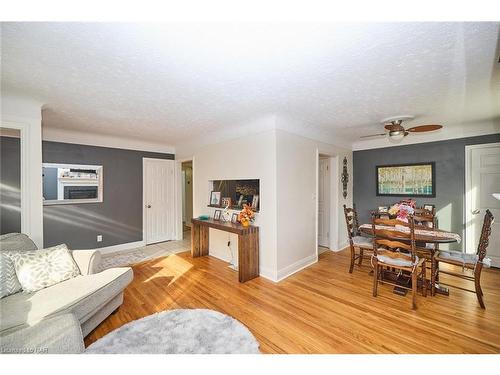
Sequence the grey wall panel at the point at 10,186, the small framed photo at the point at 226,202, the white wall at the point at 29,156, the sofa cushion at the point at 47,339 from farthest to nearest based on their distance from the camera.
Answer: the small framed photo at the point at 226,202
the grey wall panel at the point at 10,186
the white wall at the point at 29,156
the sofa cushion at the point at 47,339

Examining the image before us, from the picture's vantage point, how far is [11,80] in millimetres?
2002

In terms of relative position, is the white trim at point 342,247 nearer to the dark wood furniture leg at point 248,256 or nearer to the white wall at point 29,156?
the dark wood furniture leg at point 248,256

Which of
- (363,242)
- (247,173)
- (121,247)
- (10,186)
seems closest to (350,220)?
(363,242)

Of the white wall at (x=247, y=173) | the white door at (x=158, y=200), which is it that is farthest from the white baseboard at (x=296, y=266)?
the white door at (x=158, y=200)

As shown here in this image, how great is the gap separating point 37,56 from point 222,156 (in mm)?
2537

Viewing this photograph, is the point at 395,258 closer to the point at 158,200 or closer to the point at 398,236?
the point at 398,236

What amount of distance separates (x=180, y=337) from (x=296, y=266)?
2.03 metres

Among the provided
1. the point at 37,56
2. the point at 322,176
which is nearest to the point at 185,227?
the point at 322,176

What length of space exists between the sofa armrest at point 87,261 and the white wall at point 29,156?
648mm

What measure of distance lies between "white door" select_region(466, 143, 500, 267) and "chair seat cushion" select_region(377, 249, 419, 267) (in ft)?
7.20

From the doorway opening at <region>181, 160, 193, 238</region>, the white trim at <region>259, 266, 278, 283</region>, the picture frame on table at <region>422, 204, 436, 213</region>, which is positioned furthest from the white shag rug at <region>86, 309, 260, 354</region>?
the doorway opening at <region>181, 160, 193, 238</region>

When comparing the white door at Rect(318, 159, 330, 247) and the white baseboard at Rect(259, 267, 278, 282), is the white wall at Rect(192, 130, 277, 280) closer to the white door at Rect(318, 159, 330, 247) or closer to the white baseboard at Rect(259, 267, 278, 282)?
the white baseboard at Rect(259, 267, 278, 282)

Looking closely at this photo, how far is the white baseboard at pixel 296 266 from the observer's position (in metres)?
3.09
